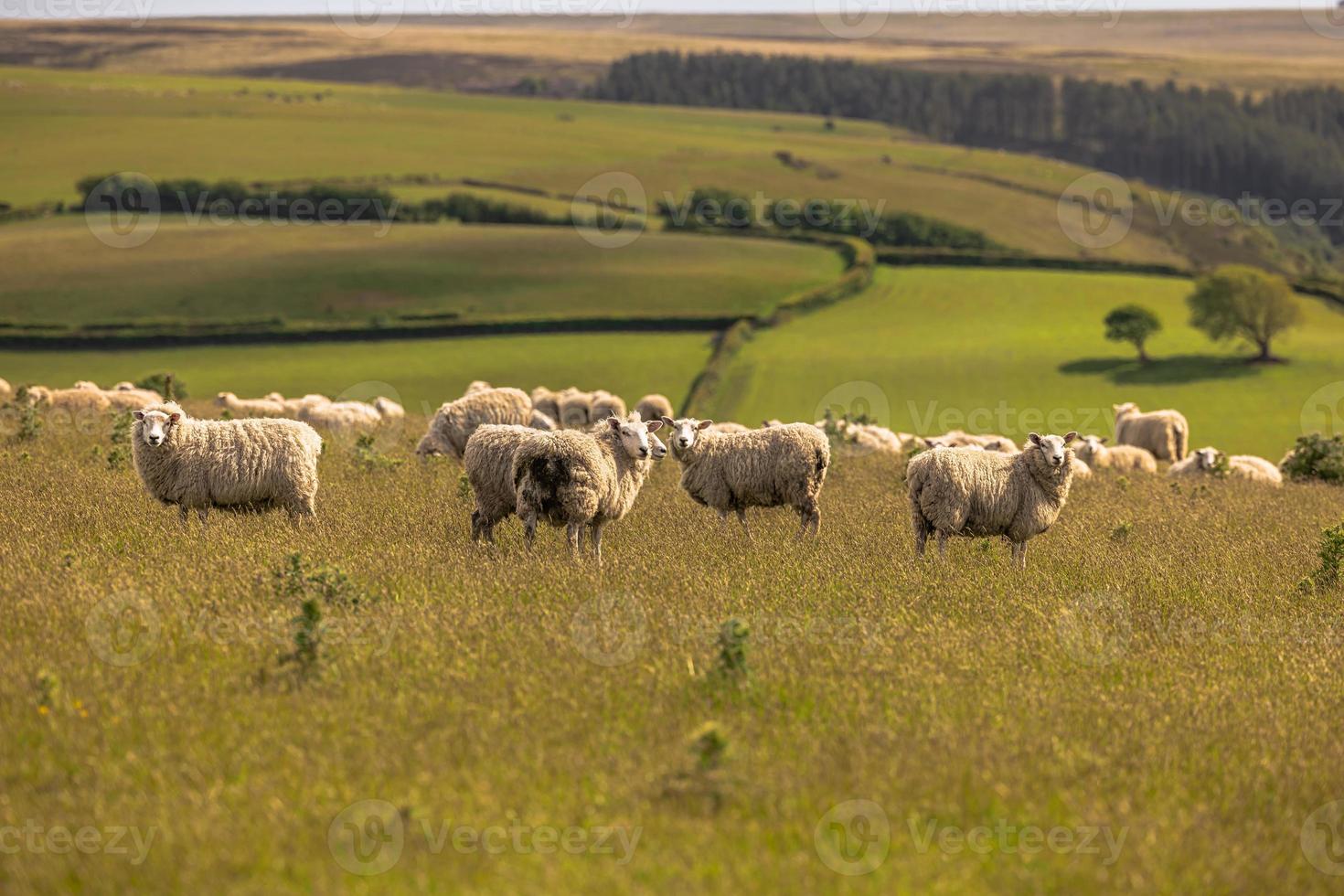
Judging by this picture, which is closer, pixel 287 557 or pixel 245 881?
pixel 245 881

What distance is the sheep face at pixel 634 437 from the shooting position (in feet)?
44.1

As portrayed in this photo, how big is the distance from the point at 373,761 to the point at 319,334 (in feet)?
198


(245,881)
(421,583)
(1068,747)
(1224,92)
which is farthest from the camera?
(1224,92)

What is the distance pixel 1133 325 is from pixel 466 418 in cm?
5569

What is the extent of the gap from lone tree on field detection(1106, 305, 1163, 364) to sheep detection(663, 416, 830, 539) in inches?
2226

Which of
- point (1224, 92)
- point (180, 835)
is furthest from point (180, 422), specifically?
point (1224, 92)

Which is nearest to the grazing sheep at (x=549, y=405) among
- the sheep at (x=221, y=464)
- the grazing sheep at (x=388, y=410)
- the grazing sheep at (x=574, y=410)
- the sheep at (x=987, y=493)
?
the grazing sheep at (x=574, y=410)

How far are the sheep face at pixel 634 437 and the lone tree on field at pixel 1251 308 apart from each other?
61375 mm

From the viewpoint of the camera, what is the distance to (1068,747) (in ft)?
26.7

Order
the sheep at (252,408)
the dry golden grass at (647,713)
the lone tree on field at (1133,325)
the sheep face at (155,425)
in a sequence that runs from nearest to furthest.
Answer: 1. the dry golden grass at (647,713)
2. the sheep face at (155,425)
3. the sheep at (252,408)
4. the lone tree on field at (1133,325)

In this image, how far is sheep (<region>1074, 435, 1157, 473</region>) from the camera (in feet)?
76.2

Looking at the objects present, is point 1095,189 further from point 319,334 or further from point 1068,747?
point 1068,747

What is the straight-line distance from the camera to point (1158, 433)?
1204 inches

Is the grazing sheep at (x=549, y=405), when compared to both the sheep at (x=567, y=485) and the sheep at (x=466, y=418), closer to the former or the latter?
the sheep at (x=466, y=418)
